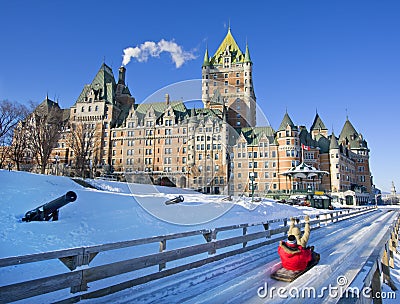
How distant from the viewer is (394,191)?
13825 cm

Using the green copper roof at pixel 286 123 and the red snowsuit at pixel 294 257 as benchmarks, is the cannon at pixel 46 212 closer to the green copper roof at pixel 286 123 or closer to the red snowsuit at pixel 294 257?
the red snowsuit at pixel 294 257

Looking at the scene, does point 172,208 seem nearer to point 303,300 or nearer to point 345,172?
point 303,300

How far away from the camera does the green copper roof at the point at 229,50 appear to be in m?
91.9

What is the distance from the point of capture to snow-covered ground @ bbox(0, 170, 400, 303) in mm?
8281

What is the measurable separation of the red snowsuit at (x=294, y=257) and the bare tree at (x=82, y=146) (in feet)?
133

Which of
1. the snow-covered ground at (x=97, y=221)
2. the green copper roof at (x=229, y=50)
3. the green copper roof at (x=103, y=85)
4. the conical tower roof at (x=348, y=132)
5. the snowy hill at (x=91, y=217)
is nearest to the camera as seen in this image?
the snow-covered ground at (x=97, y=221)

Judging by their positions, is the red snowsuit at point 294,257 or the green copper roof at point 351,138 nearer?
the red snowsuit at point 294,257

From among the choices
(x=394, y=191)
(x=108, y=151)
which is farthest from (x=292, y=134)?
(x=394, y=191)

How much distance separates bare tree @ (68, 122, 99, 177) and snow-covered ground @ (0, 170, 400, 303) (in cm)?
2433

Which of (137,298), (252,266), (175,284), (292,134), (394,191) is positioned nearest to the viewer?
(137,298)

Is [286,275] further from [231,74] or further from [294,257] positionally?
[231,74]

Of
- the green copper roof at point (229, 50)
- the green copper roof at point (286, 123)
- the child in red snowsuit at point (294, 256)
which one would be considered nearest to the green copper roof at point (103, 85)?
the green copper roof at point (229, 50)

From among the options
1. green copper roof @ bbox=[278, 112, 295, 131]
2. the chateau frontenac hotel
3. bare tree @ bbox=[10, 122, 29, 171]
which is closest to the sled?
the chateau frontenac hotel

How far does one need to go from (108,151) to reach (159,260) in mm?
70500
